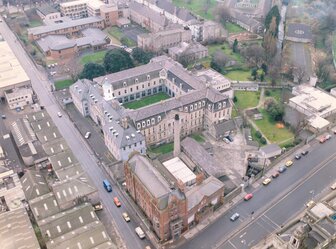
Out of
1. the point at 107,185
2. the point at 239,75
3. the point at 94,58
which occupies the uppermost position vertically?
the point at 94,58

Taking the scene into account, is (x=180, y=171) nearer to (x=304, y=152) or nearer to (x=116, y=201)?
(x=116, y=201)

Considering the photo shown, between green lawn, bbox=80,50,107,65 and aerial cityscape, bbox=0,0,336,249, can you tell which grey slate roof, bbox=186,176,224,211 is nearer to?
aerial cityscape, bbox=0,0,336,249

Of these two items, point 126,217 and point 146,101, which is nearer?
point 126,217

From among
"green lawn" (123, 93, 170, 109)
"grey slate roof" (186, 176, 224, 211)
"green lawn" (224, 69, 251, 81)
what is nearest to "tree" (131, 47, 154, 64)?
"green lawn" (123, 93, 170, 109)

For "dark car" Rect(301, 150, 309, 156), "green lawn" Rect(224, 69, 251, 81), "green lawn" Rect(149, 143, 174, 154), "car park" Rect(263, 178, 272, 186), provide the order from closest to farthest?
"car park" Rect(263, 178, 272, 186) → "dark car" Rect(301, 150, 309, 156) → "green lawn" Rect(149, 143, 174, 154) → "green lawn" Rect(224, 69, 251, 81)

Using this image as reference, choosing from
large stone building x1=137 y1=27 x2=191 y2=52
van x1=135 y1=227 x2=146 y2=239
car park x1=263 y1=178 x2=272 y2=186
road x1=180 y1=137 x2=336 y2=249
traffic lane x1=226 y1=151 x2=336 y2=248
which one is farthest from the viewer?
large stone building x1=137 y1=27 x2=191 y2=52

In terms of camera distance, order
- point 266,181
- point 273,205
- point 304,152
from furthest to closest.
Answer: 1. point 304,152
2. point 266,181
3. point 273,205

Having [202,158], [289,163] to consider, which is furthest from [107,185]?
[289,163]
